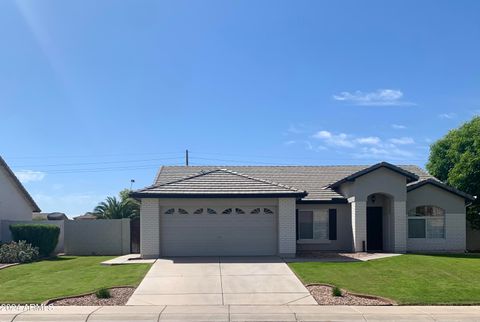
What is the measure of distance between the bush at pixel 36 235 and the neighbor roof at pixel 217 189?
19.4 feet

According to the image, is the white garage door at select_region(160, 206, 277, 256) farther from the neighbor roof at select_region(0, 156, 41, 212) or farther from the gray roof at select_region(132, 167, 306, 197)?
the neighbor roof at select_region(0, 156, 41, 212)

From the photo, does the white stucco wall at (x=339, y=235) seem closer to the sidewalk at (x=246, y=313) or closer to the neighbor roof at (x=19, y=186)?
the sidewalk at (x=246, y=313)

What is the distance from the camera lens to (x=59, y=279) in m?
16.9

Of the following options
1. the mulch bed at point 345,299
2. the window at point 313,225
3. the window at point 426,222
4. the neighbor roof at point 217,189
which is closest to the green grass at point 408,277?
the mulch bed at point 345,299

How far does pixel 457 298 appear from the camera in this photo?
548 inches

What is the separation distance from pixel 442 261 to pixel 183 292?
34.0ft

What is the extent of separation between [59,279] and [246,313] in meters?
7.28

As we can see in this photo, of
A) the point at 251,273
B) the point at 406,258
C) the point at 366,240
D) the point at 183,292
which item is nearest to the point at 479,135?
the point at 366,240

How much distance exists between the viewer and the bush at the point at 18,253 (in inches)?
897

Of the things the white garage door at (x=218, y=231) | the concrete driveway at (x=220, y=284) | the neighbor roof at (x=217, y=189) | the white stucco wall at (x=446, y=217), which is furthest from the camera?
the white stucco wall at (x=446, y=217)

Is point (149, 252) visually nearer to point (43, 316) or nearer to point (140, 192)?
point (140, 192)

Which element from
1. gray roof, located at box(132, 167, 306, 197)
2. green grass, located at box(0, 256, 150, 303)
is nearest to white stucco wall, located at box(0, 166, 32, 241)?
green grass, located at box(0, 256, 150, 303)

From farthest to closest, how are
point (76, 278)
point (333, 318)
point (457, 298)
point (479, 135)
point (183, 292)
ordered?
point (479, 135) → point (76, 278) → point (183, 292) → point (457, 298) → point (333, 318)

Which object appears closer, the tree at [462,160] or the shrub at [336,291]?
the shrub at [336,291]
